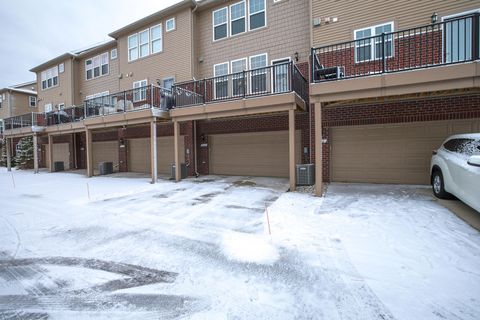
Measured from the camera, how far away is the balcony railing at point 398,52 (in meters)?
7.02

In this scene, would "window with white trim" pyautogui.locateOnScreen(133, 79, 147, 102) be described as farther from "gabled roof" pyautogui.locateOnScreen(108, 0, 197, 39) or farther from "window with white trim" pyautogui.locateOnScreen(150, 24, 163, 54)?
"gabled roof" pyautogui.locateOnScreen(108, 0, 197, 39)

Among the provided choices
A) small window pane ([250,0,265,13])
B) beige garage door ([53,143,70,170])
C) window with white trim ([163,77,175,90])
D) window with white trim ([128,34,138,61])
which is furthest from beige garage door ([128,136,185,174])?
beige garage door ([53,143,70,170])

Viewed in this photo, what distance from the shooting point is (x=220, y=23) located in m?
13.5

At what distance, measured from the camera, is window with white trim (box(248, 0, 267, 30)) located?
1229 centimetres

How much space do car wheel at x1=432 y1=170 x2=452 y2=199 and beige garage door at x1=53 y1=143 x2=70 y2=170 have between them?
23.9 metres

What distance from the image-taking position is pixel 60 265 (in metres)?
3.88

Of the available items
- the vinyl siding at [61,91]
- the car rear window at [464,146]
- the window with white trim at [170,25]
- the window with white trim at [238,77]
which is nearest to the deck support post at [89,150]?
the window with white trim at [170,25]

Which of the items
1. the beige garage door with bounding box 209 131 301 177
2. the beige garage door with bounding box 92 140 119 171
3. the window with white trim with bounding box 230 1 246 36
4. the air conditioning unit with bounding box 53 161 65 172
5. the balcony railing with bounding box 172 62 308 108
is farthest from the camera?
the air conditioning unit with bounding box 53 161 65 172

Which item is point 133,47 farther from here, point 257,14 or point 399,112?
point 399,112

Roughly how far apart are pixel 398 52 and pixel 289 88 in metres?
3.77

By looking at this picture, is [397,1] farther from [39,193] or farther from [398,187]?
[39,193]

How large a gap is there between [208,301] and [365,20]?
10.7 meters

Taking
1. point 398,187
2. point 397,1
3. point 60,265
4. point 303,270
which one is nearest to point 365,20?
point 397,1

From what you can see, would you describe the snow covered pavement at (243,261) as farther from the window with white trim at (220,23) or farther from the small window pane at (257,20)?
the window with white trim at (220,23)
